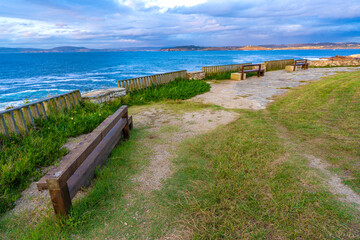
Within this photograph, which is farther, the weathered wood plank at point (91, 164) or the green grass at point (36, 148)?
the green grass at point (36, 148)

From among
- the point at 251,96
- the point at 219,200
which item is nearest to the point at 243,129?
the point at 219,200

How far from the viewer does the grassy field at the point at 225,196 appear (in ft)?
8.35

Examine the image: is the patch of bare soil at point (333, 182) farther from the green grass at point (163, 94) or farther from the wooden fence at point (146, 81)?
the wooden fence at point (146, 81)

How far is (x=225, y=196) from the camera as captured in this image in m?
3.09

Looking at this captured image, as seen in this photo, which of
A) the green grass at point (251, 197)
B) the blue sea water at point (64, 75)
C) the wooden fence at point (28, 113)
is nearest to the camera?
the green grass at point (251, 197)

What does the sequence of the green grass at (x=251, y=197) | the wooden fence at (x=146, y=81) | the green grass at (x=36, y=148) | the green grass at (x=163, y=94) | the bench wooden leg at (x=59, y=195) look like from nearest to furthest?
the bench wooden leg at (x=59, y=195) → the green grass at (x=251, y=197) → the green grass at (x=36, y=148) → the green grass at (x=163, y=94) → the wooden fence at (x=146, y=81)

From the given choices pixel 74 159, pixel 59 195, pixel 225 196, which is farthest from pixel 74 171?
pixel 225 196

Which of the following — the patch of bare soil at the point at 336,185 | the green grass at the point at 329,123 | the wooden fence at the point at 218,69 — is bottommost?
the patch of bare soil at the point at 336,185

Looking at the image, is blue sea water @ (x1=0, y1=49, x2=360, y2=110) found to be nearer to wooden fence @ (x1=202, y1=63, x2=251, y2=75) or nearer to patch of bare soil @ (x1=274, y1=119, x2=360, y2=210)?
wooden fence @ (x1=202, y1=63, x2=251, y2=75)

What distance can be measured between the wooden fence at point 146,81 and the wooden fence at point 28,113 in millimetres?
3367

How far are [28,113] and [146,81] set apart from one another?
6.67 metres

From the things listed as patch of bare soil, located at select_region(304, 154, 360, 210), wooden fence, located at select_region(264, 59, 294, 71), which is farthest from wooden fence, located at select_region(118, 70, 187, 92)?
wooden fence, located at select_region(264, 59, 294, 71)

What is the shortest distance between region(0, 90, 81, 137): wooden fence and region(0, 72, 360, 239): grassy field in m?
2.53

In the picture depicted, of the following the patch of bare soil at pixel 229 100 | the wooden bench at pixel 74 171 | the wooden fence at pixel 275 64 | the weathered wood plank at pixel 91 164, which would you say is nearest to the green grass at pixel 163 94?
the patch of bare soil at pixel 229 100
